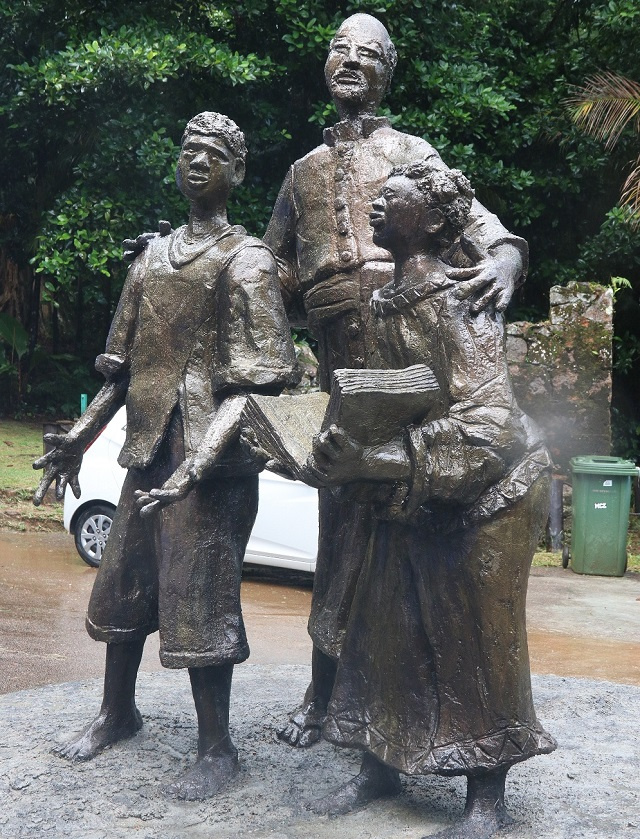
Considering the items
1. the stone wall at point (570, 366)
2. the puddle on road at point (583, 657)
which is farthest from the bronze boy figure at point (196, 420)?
the stone wall at point (570, 366)

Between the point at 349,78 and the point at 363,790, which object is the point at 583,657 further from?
the point at 349,78

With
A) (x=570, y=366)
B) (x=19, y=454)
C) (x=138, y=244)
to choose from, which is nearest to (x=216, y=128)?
(x=138, y=244)

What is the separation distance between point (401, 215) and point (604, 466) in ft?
22.2

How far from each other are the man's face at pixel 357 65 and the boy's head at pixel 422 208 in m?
0.89

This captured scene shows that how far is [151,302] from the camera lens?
413 cm

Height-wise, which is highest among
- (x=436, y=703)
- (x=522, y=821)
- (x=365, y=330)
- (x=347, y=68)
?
(x=347, y=68)

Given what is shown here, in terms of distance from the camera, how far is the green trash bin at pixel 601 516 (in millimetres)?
9938

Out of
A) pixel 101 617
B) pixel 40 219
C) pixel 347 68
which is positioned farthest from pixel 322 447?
pixel 40 219

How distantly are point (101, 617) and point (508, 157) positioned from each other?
10233 mm

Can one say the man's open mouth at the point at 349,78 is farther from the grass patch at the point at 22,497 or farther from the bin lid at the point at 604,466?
the grass patch at the point at 22,497

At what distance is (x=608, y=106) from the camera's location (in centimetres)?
1163

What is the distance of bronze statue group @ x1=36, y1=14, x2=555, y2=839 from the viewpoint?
3477mm

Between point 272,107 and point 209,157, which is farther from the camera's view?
point 272,107

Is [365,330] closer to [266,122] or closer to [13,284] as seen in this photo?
[266,122]
